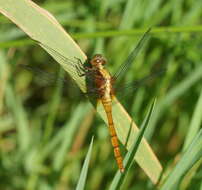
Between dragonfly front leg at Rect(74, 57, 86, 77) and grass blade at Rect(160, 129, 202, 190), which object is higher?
dragonfly front leg at Rect(74, 57, 86, 77)

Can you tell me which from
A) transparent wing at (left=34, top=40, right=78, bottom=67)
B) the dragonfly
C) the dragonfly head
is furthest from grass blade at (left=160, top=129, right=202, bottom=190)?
the dragonfly head

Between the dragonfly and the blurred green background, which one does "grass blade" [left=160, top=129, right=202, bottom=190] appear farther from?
the blurred green background

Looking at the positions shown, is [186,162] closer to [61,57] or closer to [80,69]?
[61,57]

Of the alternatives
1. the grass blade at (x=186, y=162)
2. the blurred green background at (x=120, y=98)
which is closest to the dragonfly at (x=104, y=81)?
the blurred green background at (x=120, y=98)

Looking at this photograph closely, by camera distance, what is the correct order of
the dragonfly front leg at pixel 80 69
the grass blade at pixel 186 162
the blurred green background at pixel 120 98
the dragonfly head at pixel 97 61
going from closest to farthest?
the grass blade at pixel 186 162 → the dragonfly front leg at pixel 80 69 → the dragonfly head at pixel 97 61 → the blurred green background at pixel 120 98

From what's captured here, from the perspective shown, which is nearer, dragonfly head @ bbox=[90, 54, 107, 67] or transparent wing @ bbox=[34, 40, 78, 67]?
transparent wing @ bbox=[34, 40, 78, 67]

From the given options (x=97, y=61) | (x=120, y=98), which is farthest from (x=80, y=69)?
(x=120, y=98)

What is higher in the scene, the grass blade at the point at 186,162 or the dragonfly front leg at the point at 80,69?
the dragonfly front leg at the point at 80,69

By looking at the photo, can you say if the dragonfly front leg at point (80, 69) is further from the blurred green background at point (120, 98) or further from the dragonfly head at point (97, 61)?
the blurred green background at point (120, 98)

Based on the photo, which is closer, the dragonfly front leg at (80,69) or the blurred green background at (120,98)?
the dragonfly front leg at (80,69)
